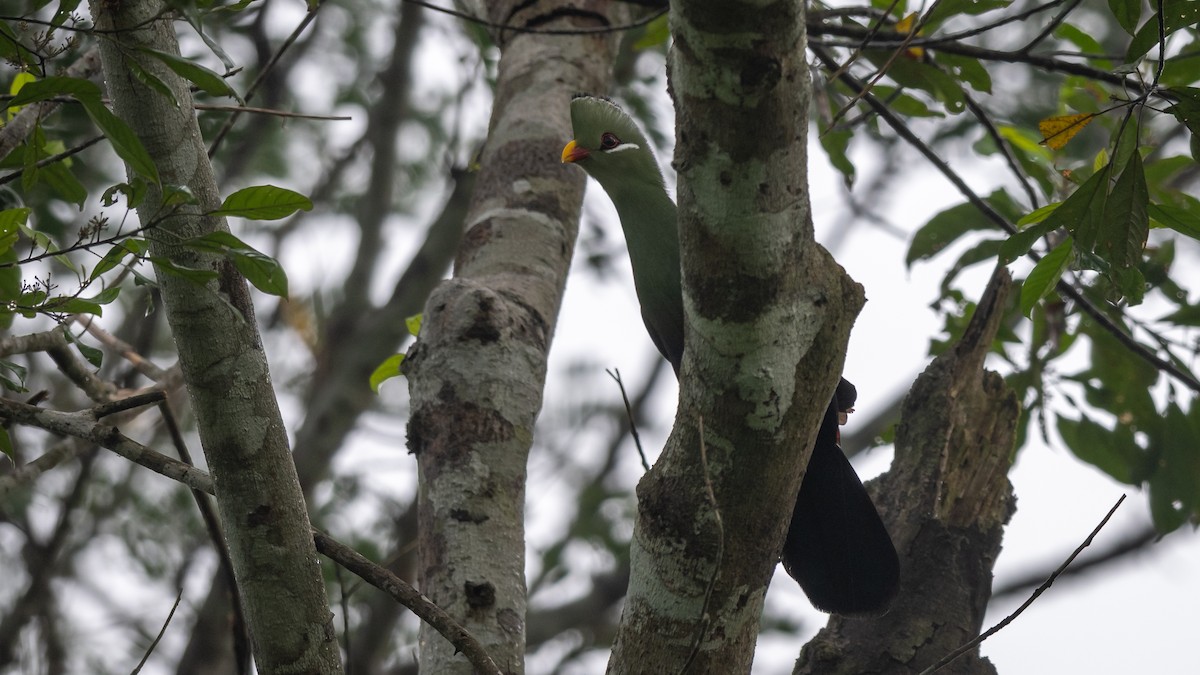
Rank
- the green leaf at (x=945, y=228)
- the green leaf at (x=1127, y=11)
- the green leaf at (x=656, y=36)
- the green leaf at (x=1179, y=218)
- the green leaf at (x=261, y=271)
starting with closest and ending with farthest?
the green leaf at (x=261, y=271) → the green leaf at (x=1127, y=11) → the green leaf at (x=1179, y=218) → the green leaf at (x=945, y=228) → the green leaf at (x=656, y=36)

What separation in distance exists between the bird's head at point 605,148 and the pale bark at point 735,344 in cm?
169

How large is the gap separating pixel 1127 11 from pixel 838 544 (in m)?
1.51

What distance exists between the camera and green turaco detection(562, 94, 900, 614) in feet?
9.40

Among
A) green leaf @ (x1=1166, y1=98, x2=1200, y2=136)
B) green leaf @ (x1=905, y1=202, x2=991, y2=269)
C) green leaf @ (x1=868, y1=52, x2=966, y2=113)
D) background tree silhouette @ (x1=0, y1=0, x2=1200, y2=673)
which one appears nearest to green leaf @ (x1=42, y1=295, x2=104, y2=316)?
background tree silhouette @ (x1=0, y1=0, x2=1200, y2=673)

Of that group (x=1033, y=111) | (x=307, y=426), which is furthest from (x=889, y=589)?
(x=1033, y=111)

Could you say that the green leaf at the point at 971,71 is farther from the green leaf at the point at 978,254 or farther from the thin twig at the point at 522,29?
the thin twig at the point at 522,29

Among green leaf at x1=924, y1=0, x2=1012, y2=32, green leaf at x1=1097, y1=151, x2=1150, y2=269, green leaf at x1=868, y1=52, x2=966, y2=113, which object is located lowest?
green leaf at x1=1097, y1=151, x2=1150, y2=269

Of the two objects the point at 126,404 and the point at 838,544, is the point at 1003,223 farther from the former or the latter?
the point at 126,404

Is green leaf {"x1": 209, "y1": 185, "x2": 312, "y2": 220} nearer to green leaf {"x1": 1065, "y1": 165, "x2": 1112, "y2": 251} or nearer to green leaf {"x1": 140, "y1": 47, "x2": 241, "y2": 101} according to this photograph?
green leaf {"x1": 140, "y1": 47, "x2": 241, "y2": 101}

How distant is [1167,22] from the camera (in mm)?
2404

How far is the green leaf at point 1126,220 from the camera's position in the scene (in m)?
2.36

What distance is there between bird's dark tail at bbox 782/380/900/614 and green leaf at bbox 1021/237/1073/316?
0.66m

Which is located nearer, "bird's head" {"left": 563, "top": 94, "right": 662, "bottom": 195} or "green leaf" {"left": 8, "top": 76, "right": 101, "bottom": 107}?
"green leaf" {"left": 8, "top": 76, "right": 101, "bottom": 107}

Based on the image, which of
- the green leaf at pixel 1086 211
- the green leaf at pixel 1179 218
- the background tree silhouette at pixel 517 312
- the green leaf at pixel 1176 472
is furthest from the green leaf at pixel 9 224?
the green leaf at pixel 1176 472
